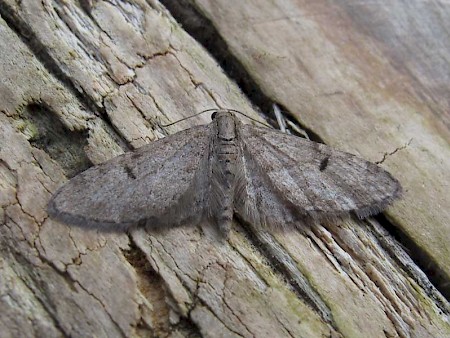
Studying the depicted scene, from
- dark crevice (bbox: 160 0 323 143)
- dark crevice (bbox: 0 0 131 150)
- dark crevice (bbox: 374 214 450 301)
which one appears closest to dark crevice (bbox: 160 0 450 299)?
dark crevice (bbox: 160 0 323 143)

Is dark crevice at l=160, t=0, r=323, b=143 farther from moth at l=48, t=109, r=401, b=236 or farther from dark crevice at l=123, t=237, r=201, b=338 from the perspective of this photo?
dark crevice at l=123, t=237, r=201, b=338

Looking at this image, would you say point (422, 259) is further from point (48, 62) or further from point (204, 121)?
point (48, 62)

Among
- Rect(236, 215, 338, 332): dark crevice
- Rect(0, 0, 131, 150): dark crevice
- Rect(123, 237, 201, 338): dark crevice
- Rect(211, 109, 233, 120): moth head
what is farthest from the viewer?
Rect(211, 109, 233, 120): moth head

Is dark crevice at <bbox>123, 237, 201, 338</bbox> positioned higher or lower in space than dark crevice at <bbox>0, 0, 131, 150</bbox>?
lower

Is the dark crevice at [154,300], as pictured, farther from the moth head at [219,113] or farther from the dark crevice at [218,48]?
the dark crevice at [218,48]

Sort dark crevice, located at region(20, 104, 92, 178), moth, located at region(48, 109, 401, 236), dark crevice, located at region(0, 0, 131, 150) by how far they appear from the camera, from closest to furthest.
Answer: moth, located at region(48, 109, 401, 236) → dark crevice, located at region(20, 104, 92, 178) → dark crevice, located at region(0, 0, 131, 150)

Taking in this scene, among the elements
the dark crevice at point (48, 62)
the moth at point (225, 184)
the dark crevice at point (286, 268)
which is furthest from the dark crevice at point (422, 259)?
the dark crevice at point (48, 62)

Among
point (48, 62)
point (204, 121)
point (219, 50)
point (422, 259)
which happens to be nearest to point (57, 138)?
point (48, 62)
